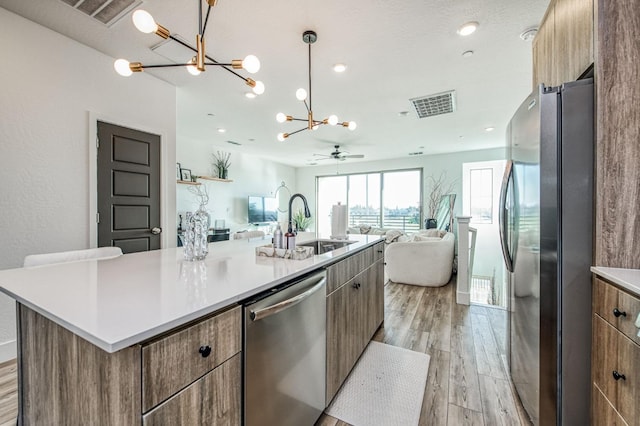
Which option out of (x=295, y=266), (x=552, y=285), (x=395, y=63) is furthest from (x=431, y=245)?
(x=295, y=266)

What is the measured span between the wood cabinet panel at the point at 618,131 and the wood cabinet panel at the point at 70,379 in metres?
1.77

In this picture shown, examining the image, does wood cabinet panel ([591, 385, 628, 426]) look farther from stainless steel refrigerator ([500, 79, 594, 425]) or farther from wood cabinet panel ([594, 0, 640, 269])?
wood cabinet panel ([594, 0, 640, 269])

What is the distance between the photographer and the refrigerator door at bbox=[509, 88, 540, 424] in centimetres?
136

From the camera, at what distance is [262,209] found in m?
7.12

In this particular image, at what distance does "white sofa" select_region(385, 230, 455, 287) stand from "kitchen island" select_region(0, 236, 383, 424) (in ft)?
10.9

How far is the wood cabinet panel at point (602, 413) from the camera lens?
97 centimetres

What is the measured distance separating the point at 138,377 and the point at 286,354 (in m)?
0.62

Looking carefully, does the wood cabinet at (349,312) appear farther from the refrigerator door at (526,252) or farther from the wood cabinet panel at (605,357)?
the wood cabinet panel at (605,357)

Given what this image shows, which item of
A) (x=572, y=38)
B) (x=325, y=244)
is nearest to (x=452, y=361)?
(x=325, y=244)

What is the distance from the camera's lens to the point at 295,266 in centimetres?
133

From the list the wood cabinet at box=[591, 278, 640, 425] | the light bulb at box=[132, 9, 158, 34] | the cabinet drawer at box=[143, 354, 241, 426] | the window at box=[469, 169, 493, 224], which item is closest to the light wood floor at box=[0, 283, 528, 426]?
the wood cabinet at box=[591, 278, 640, 425]

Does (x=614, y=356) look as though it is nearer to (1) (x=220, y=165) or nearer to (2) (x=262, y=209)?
(1) (x=220, y=165)

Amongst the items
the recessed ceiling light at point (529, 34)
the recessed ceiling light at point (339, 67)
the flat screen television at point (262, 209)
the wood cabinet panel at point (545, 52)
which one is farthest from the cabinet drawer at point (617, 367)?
the flat screen television at point (262, 209)

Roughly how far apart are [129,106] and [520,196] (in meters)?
3.57
